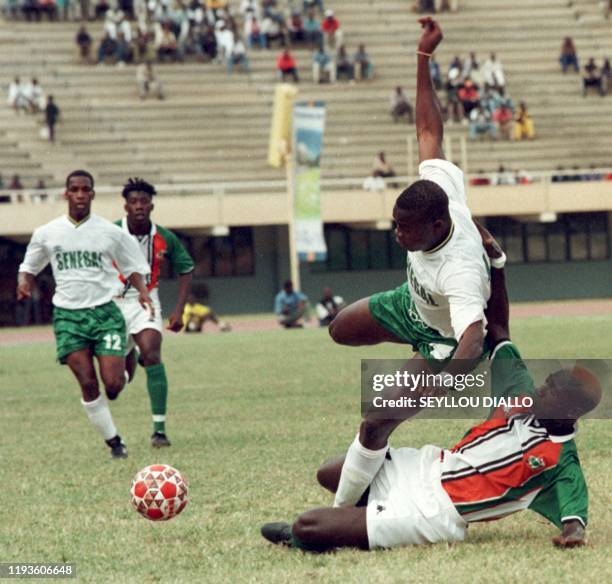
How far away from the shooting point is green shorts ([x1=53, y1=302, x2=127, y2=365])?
1123 centimetres

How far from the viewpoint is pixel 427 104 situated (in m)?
8.30

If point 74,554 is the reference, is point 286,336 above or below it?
below

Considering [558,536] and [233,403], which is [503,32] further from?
[558,536]

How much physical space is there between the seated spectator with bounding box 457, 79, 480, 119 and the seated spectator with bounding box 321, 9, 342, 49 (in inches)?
201

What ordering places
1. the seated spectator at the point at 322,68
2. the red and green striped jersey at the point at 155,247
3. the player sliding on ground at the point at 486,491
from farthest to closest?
the seated spectator at the point at 322,68, the red and green striped jersey at the point at 155,247, the player sliding on ground at the point at 486,491

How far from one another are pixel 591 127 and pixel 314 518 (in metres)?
43.9

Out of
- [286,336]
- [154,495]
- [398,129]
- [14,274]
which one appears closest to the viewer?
[154,495]

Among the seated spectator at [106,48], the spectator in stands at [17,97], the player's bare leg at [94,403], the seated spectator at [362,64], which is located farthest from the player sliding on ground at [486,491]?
the seated spectator at [362,64]

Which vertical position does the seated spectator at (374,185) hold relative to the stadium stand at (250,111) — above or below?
below

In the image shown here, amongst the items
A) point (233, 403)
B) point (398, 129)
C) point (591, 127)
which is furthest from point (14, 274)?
point (233, 403)

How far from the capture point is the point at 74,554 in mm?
7031

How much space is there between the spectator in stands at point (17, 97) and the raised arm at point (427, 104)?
3895 centimetres

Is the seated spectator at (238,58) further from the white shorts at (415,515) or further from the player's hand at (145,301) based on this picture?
the white shorts at (415,515)

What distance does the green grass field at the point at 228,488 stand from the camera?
642 cm
